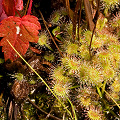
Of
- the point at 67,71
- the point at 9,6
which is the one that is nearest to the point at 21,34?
the point at 9,6

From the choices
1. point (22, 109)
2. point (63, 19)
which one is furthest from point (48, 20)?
point (22, 109)

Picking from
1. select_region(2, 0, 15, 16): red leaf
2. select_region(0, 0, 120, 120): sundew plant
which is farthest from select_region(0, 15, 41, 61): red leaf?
select_region(0, 0, 120, 120): sundew plant

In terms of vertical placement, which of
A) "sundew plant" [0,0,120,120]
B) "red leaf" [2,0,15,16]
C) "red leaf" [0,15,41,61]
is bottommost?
"sundew plant" [0,0,120,120]

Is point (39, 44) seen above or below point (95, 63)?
above

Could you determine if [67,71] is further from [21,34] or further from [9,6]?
Answer: [9,6]

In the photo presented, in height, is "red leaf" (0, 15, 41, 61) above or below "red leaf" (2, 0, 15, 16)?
below

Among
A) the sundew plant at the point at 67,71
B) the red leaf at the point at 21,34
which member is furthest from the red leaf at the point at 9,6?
the sundew plant at the point at 67,71

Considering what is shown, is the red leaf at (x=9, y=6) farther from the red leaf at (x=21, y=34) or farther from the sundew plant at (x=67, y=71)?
the sundew plant at (x=67, y=71)

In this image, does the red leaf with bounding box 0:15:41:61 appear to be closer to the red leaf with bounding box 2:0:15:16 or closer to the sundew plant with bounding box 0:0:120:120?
the red leaf with bounding box 2:0:15:16

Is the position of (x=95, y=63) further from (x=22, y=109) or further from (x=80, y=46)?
(x=22, y=109)
